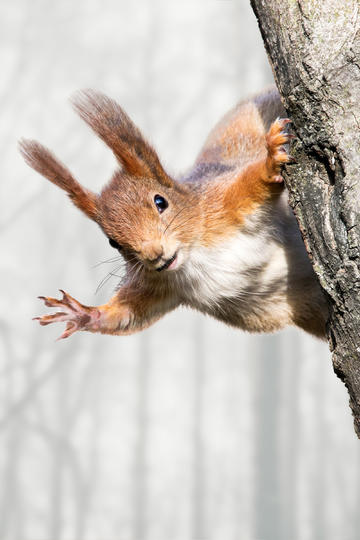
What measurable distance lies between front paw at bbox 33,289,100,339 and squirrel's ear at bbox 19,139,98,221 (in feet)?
0.82

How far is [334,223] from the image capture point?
55.4 inches

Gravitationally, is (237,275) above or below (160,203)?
below

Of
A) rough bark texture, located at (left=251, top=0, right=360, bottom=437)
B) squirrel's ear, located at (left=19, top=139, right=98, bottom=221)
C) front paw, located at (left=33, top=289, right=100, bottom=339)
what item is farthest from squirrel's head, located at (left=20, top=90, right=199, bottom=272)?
rough bark texture, located at (left=251, top=0, right=360, bottom=437)

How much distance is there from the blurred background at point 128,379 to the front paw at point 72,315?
15.1ft

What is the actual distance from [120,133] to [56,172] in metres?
A: 0.24

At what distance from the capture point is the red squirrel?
1948 millimetres

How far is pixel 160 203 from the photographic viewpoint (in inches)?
80.4

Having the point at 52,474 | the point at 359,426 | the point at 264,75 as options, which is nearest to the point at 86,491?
the point at 52,474

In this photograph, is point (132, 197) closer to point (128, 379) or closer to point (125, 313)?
point (125, 313)

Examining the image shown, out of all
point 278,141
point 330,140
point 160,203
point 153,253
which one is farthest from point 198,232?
point 330,140

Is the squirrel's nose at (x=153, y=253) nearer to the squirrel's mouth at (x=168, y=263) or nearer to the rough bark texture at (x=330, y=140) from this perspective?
the squirrel's mouth at (x=168, y=263)

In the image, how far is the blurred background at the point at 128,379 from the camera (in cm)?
694

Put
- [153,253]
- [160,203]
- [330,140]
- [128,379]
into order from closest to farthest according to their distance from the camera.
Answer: [330,140], [153,253], [160,203], [128,379]

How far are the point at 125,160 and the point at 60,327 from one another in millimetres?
5015
